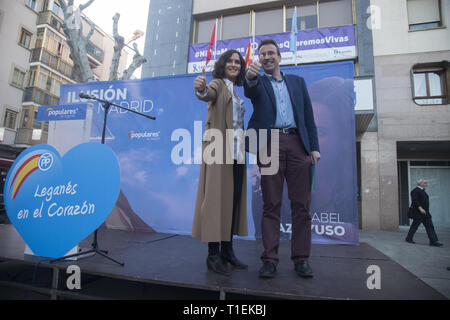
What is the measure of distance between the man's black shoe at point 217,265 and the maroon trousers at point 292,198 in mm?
261

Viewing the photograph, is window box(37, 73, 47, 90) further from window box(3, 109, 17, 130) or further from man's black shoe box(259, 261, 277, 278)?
man's black shoe box(259, 261, 277, 278)

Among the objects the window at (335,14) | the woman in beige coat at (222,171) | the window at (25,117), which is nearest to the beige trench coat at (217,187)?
the woman in beige coat at (222,171)

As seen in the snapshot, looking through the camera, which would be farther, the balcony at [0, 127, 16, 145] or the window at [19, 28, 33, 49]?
the window at [19, 28, 33, 49]

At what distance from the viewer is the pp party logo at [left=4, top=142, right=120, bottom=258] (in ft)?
6.19

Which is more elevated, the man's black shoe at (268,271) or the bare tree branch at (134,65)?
the bare tree branch at (134,65)

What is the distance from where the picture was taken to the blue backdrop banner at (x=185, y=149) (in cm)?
312

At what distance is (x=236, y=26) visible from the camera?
8.62 meters

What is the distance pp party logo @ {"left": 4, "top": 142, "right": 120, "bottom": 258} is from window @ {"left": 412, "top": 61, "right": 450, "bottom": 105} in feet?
28.1

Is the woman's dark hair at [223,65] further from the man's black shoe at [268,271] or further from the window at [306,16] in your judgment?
the window at [306,16]

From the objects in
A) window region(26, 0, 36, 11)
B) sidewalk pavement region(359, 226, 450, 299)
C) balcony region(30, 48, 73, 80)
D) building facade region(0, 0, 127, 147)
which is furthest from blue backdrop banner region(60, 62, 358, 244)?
window region(26, 0, 36, 11)

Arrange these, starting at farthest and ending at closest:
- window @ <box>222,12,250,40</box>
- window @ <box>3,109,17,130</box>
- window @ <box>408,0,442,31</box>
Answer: window @ <box>3,109,17,130</box>, window @ <box>222,12,250,40</box>, window @ <box>408,0,442,31</box>

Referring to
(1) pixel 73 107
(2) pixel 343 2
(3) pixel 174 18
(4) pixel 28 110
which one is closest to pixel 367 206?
(2) pixel 343 2

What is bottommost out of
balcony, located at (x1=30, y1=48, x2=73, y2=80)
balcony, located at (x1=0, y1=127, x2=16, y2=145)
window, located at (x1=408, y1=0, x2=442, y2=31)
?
balcony, located at (x1=0, y1=127, x2=16, y2=145)

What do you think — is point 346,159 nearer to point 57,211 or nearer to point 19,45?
point 57,211
